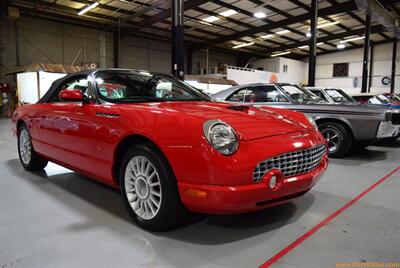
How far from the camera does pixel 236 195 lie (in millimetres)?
1761

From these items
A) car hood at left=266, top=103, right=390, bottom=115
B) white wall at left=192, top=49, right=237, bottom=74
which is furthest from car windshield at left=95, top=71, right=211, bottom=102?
white wall at left=192, top=49, right=237, bottom=74

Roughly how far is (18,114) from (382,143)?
6985 millimetres

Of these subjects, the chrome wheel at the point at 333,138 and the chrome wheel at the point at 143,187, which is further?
the chrome wheel at the point at 333,138

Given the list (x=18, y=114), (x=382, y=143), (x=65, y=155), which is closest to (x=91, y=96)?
(x=65, y=155)

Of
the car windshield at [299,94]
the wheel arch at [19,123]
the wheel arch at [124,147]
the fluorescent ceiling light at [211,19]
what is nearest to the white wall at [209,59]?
the fluorescent ceiling light at [211,19]

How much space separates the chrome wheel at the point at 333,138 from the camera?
16.3 ft

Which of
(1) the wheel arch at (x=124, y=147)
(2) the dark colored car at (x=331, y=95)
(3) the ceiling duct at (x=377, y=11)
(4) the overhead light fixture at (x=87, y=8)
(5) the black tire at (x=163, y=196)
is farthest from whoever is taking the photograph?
(4) the overhead light fixture at (x=87, y=8)

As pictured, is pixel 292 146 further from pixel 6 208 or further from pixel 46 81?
pixel 46 81

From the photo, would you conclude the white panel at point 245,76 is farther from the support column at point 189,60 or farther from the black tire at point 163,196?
the black tire at point 163,196

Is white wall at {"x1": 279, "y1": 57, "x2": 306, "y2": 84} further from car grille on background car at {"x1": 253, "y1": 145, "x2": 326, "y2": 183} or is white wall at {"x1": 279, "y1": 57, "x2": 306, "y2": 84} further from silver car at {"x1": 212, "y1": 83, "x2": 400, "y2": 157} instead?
car grille on background car at {"x1": 253, "y1": 145, "x2": 326, "y2": 183}

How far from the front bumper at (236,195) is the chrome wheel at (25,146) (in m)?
2.68

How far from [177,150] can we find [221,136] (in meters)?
0.28

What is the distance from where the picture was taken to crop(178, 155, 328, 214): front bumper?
1.76m

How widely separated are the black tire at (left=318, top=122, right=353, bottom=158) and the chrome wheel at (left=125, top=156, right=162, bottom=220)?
382cm
